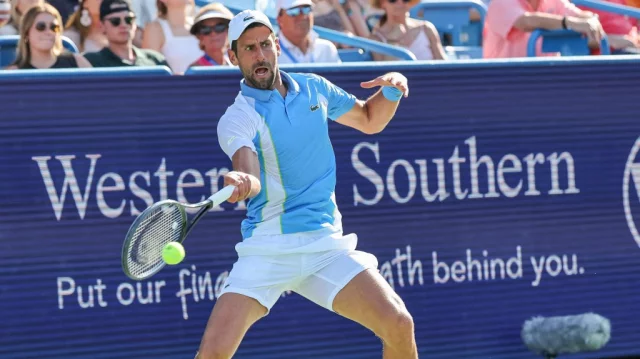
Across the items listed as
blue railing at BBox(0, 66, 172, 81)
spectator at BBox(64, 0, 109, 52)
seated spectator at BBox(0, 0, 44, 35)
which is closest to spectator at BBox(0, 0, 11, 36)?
seated spectator at BBox(0, 0, 44, 35)

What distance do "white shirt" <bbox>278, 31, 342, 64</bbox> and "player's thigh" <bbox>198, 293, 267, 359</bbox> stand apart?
290cm

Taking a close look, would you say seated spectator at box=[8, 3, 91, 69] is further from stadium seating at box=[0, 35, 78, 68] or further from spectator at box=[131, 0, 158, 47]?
spectator at box=[131, 0, 158, 47]

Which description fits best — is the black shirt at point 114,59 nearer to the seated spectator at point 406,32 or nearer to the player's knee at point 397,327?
the seated spectator at point 406,32

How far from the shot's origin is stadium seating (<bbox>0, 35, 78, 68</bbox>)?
283 inches

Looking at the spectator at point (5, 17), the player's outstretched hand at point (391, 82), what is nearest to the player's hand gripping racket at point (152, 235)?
the player's outstretched hand at point (391, 82)

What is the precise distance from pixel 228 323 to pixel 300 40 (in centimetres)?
321

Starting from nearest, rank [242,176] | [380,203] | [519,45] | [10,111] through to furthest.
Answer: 1. [242,176]
2. [10,111]
3. [380,203]
4. [519,45]

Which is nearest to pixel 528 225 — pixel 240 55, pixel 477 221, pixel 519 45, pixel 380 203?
pixel 477 221

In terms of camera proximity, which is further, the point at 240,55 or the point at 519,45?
the point at 519,45

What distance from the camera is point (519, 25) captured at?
815 cm

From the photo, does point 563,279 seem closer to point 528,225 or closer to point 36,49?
point 528,225

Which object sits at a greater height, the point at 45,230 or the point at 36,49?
the point at 36,49

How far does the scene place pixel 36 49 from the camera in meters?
6.86

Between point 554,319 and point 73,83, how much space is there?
113 inches
